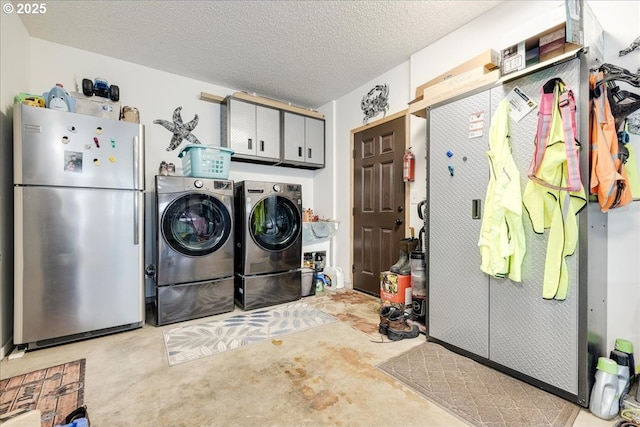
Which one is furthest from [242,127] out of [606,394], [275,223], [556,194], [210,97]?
[606,394]

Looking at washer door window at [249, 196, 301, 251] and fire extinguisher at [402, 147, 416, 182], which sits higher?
fire extinguisher at [402, 147, 416, 182]

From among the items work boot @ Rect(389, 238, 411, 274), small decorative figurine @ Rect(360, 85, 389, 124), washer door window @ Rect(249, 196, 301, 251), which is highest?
small decorative figurine @ Rect(360, 85, 389, 124)

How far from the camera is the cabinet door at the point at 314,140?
12.8 ft

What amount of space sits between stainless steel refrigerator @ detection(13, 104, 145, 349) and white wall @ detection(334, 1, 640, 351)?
2.63 metres

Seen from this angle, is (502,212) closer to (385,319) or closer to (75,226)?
(385,319)

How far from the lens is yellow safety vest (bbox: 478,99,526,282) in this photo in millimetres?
1615

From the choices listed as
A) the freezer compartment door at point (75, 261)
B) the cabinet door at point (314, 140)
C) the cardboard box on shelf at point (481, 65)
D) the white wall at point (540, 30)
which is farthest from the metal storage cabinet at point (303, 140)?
the cardboard box on shelf at point (481, 65)

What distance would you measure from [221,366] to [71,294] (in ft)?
4.34

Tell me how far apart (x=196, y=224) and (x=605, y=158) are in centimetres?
301

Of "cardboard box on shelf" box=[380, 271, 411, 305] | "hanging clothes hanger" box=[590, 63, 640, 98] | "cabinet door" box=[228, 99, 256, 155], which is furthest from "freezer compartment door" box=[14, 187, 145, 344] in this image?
"hanging clothes hanger" box=[590, 63, 640, 98]

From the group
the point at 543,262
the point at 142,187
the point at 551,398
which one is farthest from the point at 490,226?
the point at 142,187

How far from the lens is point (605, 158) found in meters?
1.38

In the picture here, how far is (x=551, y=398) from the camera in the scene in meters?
1.49

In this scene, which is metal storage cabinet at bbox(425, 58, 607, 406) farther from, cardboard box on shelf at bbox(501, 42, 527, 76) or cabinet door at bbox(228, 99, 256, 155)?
cabinet door at bbox(228, 99, 256, 155)
